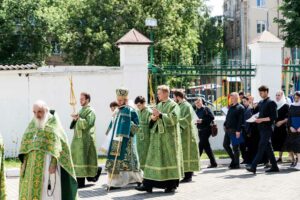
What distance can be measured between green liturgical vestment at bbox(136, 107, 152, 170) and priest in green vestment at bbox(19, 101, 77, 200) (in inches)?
154

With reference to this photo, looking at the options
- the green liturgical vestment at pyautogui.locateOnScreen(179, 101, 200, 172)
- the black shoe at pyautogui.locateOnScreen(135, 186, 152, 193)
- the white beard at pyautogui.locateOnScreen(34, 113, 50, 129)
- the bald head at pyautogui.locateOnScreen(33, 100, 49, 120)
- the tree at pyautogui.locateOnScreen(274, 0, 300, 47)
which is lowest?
the black shoe at pyautogui.locateOnScreen(135, 186, 152, 193)

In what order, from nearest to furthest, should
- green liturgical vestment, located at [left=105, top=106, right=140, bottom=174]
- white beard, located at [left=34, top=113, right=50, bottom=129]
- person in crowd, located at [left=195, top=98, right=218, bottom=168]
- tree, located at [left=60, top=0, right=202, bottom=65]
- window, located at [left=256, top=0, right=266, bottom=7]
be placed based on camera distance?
1. white beard, located at [left=34, top=113, right=50, bottom=129]
2. green liturgical vestment, located at [left=105, top=106, right=140, bottom=174]
3. person in crowd, located at [left=195, top=98, right=218, bottom=168]
4. tree, located at [left=60, top=0, right=202, bottom=65]
5. window, located at [left=256, top=0, right=266, bottom=7]

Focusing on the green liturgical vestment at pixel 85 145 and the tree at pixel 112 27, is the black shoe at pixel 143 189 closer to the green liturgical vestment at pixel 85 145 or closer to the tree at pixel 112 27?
the green liturgical vestment at pixel 85 145

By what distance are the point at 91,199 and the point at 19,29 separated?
29.9 meters

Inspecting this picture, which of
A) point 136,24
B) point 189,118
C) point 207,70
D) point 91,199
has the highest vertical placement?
point 136,24

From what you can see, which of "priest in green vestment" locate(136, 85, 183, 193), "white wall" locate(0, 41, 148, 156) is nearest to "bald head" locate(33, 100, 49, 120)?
"priest in green vestment" locate(136, 85, 183, 193)

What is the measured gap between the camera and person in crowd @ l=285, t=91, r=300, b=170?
13177mm

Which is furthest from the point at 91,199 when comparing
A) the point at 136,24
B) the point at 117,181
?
the point at 136,24

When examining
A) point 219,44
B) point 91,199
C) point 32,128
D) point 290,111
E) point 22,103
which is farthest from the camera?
point 219,44

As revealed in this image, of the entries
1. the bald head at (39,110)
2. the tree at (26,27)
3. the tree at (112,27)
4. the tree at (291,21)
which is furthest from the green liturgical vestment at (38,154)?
the tree at (26,27)

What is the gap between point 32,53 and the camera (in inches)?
1570

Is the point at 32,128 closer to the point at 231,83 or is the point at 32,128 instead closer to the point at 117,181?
the point at 117,181

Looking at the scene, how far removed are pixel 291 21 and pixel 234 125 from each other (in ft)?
64.7

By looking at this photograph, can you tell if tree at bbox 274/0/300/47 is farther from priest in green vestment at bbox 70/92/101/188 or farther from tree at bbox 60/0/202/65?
priest in green vestment at bbox 70/92/101/188
